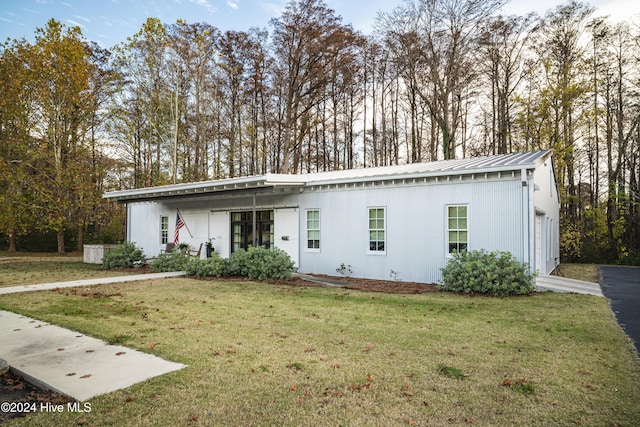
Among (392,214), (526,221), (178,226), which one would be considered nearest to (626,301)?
(526,221)

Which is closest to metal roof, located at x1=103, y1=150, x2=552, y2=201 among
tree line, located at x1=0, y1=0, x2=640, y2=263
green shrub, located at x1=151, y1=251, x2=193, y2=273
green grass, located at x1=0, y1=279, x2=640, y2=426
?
green shrub, located at x1=151, y1=251, x2=193, y2=273

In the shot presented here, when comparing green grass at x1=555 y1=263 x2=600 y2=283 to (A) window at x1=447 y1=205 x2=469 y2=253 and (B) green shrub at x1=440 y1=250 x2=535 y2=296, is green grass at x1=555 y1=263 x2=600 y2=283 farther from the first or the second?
(A) window at x1=447 y1=205 x2=469 y2=253

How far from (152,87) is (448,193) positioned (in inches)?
806

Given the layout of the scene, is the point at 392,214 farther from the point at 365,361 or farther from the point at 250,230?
the point at 365,361

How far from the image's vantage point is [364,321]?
21.4 feet

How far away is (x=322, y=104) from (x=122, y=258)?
1582 centimetres

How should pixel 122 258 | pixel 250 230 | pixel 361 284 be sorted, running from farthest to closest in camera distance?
pixel 122 258, pixel 250 230, pixel 361 284

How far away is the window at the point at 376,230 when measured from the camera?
11992mm

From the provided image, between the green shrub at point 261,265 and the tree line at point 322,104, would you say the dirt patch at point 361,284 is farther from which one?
the tree line at point 322,104

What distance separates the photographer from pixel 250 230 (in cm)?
1570

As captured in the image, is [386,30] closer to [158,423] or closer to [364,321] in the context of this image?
[364,321]

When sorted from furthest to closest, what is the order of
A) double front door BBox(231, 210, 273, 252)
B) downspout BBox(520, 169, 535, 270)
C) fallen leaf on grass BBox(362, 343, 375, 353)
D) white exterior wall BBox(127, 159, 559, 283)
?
double front door BBox(231, 210, 273, 252), white exterior wall BBox(127, 159, 559, 283), downspout BBox(520, 169, 535, 270), fallen leaf on grass BBox(362, 343, 375, 353)

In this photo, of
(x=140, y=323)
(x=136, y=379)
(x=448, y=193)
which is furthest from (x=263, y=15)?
(x=136, y=379)

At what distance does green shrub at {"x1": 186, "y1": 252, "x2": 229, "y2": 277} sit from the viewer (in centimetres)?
1286
